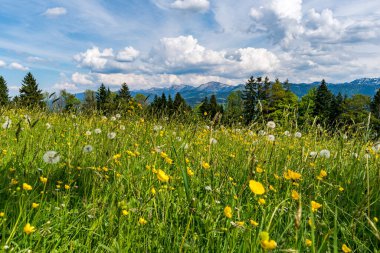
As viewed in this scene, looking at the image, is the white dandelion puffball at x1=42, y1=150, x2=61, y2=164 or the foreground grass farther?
the white dandelion puffball at x1=42, y1=150, x2=61, y2=164

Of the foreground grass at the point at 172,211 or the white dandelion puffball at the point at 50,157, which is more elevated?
the white dandelion puffball at the point at 50,157

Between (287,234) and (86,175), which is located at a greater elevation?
(86,175)

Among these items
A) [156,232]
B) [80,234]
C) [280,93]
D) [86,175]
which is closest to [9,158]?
[86,175]

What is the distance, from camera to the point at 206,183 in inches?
117

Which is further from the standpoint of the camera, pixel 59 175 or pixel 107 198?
pixel 59 175

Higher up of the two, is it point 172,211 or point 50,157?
point 50,157

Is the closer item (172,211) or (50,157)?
(172,211)

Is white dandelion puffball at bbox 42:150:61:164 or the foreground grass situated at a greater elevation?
white dandelion puffball at bbox 42:150:61:164

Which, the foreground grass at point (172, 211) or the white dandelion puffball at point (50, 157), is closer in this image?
the foreground grass at point (172, 211)

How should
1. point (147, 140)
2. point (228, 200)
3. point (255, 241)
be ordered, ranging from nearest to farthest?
point (255, 241) → point (228, 200) → point (147, 140)

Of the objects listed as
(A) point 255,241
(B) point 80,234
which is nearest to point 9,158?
(B) point 80,234

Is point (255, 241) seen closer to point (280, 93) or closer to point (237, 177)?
point (237, 177)

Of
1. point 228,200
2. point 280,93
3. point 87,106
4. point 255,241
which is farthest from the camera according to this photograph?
point 280,93

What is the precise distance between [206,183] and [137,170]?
742 millimetres
